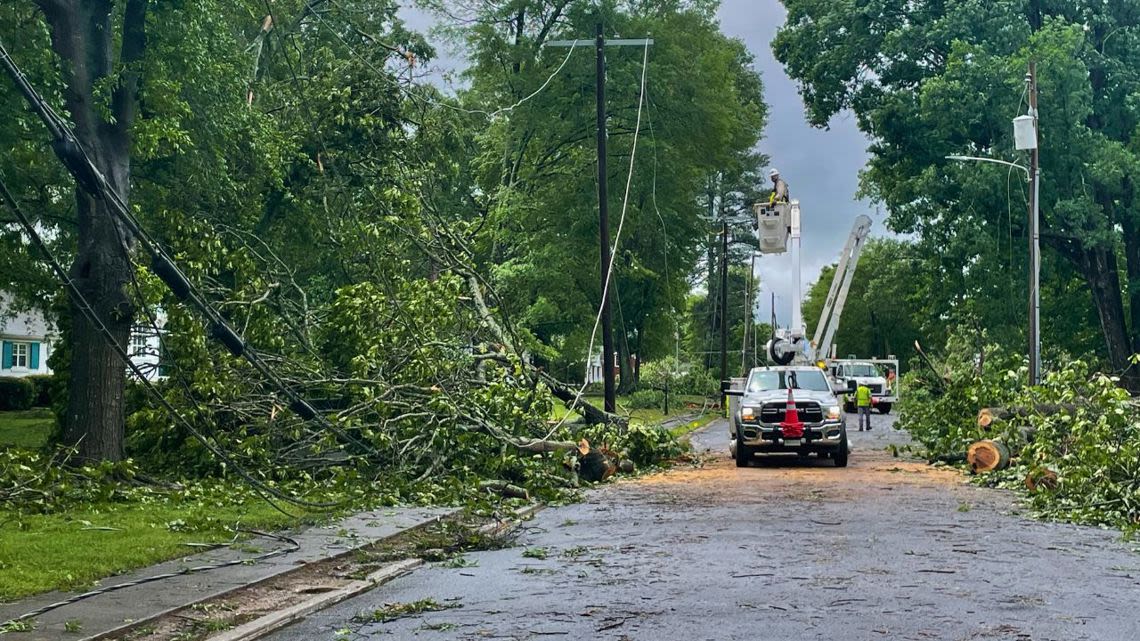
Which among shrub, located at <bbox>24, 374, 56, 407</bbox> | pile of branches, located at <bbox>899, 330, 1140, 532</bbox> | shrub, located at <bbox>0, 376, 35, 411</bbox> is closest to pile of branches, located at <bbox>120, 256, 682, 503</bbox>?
pile of branches, located at <bbox>899, 330, 1140, 532</bbox>

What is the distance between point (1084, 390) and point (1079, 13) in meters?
19.3

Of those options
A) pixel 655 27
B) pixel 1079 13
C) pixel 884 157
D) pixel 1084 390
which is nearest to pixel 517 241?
pixel 655 27

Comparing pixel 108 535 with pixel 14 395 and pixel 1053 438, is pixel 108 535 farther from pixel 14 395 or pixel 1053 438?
pixel 14 395

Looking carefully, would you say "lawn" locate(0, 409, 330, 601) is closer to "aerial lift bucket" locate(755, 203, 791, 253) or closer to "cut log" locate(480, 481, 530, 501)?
"cut log" locate(480, 481, 530, 501)

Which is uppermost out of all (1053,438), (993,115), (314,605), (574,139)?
(574,139)

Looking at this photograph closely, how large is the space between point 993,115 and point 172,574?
95.9 feet

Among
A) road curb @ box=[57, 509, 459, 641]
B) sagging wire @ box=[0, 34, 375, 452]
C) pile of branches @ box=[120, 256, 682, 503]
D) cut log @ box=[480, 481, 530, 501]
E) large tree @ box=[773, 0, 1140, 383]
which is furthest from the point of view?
large tree @ box=[773, 0, 1140, 383]

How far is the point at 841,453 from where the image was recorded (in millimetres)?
23688

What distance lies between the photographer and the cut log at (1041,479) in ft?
57.5

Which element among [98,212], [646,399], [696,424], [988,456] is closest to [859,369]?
[646,399]

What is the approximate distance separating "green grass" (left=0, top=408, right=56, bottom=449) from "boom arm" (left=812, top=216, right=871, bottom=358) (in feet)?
65.3

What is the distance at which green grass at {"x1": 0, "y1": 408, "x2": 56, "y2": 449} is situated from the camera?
24891mm

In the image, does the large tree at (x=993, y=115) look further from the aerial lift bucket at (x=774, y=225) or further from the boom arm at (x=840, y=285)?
the aerial lift bucket at (x=774, y=225)

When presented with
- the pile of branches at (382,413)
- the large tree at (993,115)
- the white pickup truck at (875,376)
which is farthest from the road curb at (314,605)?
the white pickup truck at (875,376)
